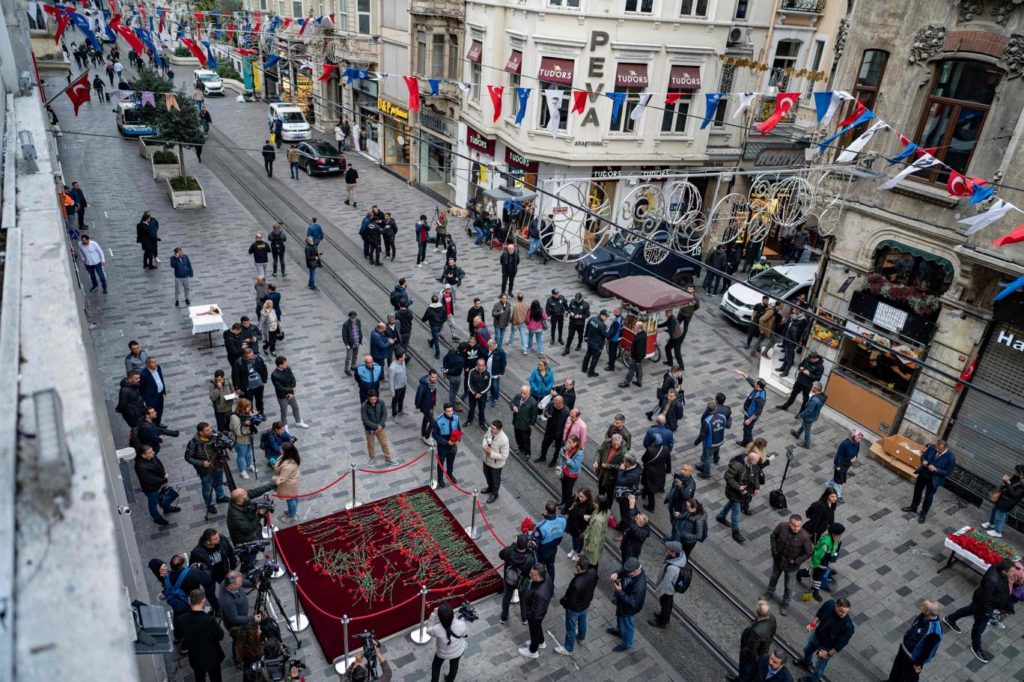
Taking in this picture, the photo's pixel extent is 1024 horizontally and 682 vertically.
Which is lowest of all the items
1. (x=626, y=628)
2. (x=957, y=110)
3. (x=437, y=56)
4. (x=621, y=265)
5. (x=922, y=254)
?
(x=626, y=628)

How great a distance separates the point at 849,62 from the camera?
646 inches

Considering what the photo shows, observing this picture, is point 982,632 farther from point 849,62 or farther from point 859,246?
point 849,62

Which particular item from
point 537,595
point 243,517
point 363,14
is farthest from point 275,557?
point 363,14

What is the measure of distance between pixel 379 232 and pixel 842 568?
636 inches

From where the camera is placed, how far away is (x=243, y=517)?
9508 millimetres

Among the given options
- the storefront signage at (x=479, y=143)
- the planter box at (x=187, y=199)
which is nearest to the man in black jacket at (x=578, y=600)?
the storefront signage at (x=479, y=143)

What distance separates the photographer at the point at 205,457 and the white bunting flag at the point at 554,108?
12.1 metres

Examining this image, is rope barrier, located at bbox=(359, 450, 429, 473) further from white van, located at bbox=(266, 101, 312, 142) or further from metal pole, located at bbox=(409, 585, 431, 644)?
white van, located at bbox=(266, 101, 312, 142)

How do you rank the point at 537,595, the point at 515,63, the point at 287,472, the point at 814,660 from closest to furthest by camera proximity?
the point at 537,595, the point at 814,660, the point at 287,472, the point at 515,63

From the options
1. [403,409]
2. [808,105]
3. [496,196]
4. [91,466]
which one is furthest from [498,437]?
[808,105]

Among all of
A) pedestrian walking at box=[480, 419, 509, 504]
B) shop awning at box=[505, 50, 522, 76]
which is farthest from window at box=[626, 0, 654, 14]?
pedestrian walking at box=[480, 419, 509, 504]

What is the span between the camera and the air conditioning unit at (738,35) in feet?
81.6

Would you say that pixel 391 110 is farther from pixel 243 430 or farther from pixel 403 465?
pixel 243 430

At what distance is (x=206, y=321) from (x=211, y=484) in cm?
605
